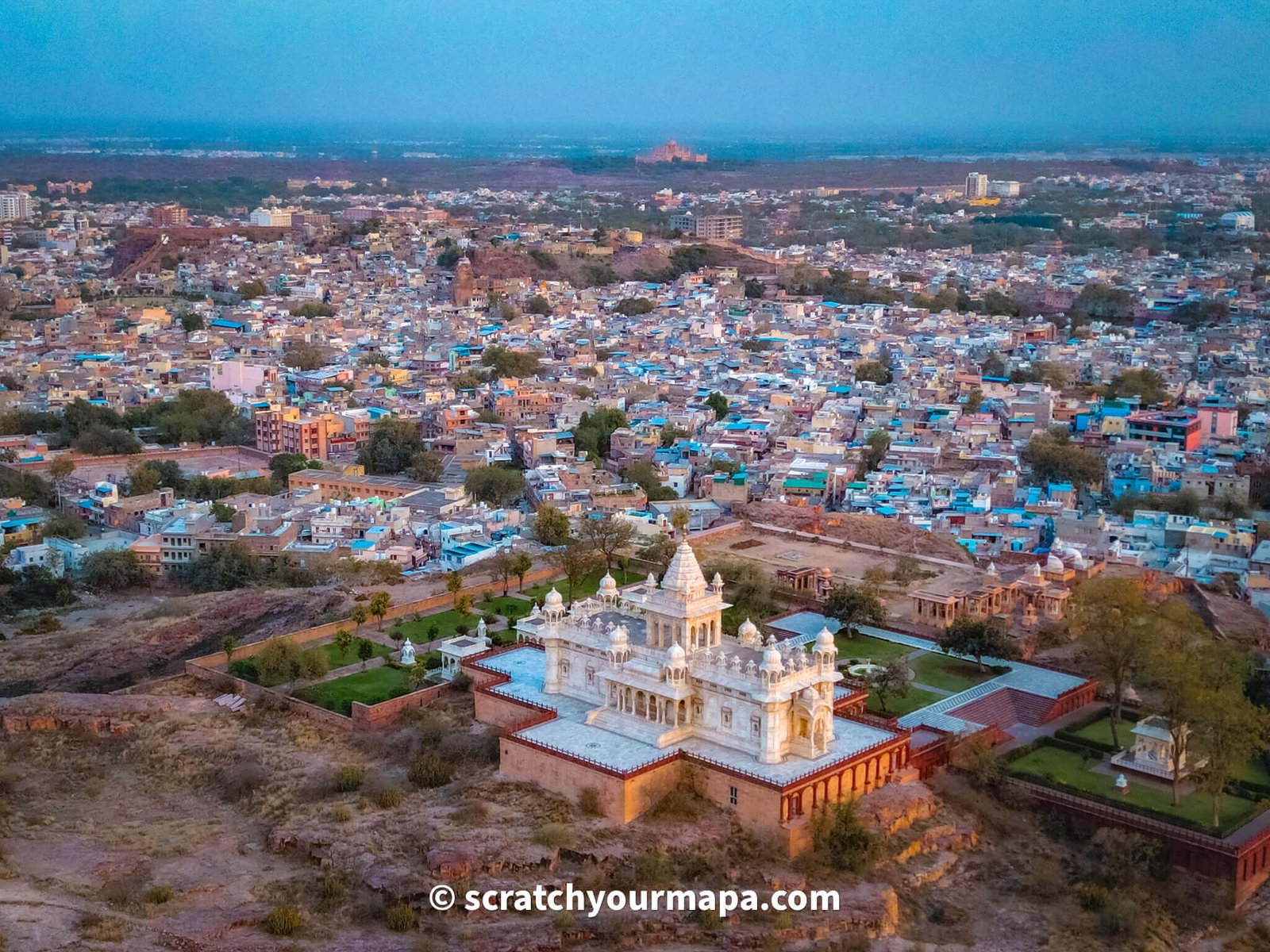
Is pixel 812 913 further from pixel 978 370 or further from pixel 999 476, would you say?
pixel 978 370

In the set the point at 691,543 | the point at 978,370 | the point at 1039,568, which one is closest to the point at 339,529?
the point at 691,543

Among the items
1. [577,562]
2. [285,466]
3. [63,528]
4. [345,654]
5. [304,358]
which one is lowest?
[63,528]

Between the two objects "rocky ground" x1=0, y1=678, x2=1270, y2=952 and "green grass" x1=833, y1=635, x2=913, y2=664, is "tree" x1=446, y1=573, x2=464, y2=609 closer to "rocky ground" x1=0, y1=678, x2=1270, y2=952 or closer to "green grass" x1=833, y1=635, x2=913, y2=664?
"rocky ground" x1=0, y1=678, x2=1270, y2=952

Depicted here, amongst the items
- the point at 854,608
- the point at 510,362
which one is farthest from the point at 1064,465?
the point at 510,362

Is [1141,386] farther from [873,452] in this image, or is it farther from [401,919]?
[401,919]

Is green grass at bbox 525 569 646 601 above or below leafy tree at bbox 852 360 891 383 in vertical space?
below

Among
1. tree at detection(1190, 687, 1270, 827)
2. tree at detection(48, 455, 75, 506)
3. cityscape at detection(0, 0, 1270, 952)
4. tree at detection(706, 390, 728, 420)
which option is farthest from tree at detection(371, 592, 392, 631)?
tree at detection(706, 390, 728, 420)

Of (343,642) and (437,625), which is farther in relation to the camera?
(437,625)
